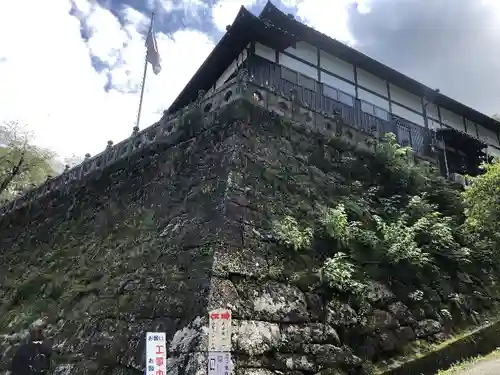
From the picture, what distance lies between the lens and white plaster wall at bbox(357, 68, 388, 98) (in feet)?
53.4

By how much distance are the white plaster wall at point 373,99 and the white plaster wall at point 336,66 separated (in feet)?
2.06

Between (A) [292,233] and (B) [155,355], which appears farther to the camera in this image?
(A) [292,233]

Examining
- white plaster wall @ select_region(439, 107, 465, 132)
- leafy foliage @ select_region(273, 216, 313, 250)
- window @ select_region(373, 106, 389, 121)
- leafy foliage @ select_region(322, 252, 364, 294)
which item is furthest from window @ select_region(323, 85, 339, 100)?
leafy foliage @ select_region(322, 252, 364, 294)

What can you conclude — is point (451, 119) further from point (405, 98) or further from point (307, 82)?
point (307, 82)

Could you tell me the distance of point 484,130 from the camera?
2100cm

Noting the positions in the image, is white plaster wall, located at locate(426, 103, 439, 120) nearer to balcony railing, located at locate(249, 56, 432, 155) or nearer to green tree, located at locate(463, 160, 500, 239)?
balcony railing, located at locate(249, 56, 432, 155)

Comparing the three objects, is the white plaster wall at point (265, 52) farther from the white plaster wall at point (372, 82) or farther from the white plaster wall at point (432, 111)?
the white plaster wall at point (432, 111)

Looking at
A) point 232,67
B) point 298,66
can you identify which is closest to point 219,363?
point 298,66

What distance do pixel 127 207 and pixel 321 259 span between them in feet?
15.2

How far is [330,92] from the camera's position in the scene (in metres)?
14.9

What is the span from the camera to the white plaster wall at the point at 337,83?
1513 cm

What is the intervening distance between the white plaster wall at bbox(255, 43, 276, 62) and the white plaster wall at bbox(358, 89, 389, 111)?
12.4 feet

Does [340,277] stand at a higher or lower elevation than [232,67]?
lower

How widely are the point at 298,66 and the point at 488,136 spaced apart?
1182 cm
